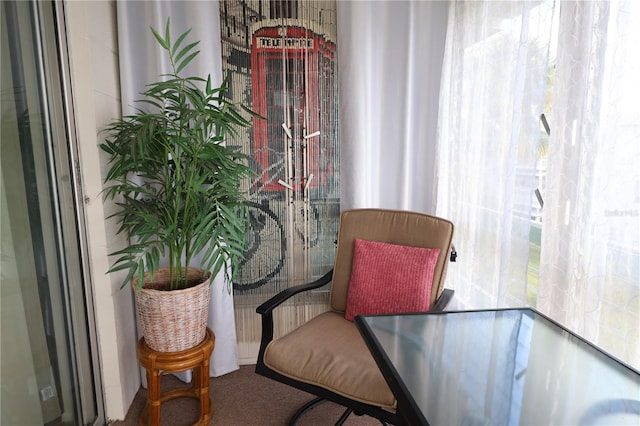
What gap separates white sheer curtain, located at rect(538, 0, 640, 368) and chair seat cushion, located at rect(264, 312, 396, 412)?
691 millimetres

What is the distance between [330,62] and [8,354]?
76.7 inches

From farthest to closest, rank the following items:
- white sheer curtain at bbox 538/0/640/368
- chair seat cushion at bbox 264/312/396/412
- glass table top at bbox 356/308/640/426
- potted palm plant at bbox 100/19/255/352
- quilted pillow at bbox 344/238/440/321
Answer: quilted pillow at bbox 344/238/440/321
potted palm plant at bbox 100/19/255/352
chair seat cushion at bbox 264/312/396/412
white sheer curtain at bbox 538/0/640/368
glass table top at bbox 356/308/640/426

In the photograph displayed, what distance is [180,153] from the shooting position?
1.78m

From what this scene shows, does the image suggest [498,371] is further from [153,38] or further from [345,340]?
[153,38]

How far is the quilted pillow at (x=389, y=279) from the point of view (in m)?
1.79

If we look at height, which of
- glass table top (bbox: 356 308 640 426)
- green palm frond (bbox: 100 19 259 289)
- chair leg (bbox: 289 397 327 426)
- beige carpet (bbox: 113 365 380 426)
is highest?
green palm frond (bbox: 100 19 259 289)

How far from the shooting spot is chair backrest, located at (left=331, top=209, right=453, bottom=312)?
6.16 feet

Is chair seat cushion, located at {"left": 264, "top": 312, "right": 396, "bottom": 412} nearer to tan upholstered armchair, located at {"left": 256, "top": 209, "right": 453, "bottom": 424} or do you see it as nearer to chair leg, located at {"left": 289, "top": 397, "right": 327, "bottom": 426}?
tan upholstered armchair, located at {"left": 256, "top": 209, "right": 453, "bottom": 424}

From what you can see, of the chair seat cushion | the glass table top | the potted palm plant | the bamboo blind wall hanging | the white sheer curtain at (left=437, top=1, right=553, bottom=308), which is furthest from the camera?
the bamboo blind wall hanging

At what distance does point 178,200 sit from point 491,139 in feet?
4.60

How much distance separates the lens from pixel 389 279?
1844 mm

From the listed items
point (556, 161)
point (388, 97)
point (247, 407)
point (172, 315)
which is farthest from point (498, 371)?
point (388, 97)

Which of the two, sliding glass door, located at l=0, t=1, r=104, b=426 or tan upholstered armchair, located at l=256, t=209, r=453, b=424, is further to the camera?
tan upholstered armchair, located at l=256, t=209, r=453, b=424

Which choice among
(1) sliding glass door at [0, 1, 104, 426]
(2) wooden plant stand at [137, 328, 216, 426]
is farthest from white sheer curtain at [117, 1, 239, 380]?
(2) wooden plant stand at [137, 328, 216, 426]
